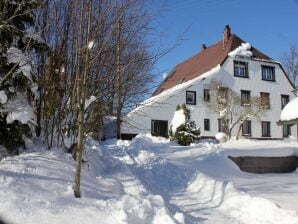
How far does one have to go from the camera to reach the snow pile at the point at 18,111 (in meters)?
7.95

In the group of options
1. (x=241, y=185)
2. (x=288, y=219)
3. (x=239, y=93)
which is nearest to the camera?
(x=288, y=219)

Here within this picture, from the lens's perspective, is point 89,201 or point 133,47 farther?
point 133,47

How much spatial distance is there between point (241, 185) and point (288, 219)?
4.64 meters

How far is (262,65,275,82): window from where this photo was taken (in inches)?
1451

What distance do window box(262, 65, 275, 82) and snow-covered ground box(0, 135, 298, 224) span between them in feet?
80.6

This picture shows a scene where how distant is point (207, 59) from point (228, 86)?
170 inches

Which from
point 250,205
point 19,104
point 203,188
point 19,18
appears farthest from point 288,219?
point 19,18

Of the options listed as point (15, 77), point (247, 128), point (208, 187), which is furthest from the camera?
point (247, 128)

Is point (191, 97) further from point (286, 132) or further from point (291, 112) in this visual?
point (291, 112)

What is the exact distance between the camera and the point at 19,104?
8242mm

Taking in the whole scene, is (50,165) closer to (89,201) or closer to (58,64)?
(89,201)

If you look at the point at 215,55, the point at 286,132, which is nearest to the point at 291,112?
the point at 215,55

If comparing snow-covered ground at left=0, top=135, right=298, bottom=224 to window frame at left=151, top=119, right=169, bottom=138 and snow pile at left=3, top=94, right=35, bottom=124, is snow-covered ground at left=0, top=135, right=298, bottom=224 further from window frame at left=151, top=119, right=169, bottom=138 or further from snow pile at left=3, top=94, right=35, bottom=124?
window frame at left=151, top=119, right=169, bottom=138

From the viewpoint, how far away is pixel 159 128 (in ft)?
108
